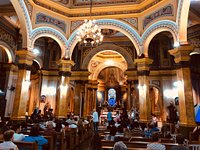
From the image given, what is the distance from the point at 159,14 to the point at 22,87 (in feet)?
25.5

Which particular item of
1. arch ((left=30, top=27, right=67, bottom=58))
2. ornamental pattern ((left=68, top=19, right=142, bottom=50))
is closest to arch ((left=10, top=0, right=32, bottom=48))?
arch ((left=30, top=27, right=67, bottom=58))

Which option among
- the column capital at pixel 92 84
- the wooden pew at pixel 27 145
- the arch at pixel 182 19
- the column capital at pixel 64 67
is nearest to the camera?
the wooden pew at pixel 27 145

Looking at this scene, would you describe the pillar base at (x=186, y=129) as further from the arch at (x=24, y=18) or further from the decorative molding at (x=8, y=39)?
the decorative molding at (x=8, y=39)

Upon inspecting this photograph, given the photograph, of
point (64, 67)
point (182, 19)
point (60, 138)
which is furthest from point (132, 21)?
point (60, 138)

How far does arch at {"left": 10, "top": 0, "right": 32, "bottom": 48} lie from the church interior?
0.04 metres

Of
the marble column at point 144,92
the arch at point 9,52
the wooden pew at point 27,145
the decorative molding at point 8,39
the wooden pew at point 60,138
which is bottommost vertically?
the wooden pew at point 60,138

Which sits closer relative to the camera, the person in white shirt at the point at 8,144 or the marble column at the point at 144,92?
the person in white shirt at the point at 8,144

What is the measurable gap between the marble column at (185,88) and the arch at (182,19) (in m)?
0.45

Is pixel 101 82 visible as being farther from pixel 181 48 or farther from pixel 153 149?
pixel 153 149

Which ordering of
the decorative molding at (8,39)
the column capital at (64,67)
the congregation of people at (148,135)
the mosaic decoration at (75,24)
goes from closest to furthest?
1. the congregation of people at (148,135)
2. the column capital at (64,67)
3. the mosaic decoration at (75,24)
4. the decorative molding at (8,39)

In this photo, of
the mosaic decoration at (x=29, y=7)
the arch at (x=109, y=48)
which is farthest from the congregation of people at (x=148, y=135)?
the mosaic decoration at (x=29, y=7)

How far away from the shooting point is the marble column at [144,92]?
862cm

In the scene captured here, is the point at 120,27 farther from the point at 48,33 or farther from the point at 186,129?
the point at 186,129

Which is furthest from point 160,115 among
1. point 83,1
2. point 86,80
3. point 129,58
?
point 83,1
